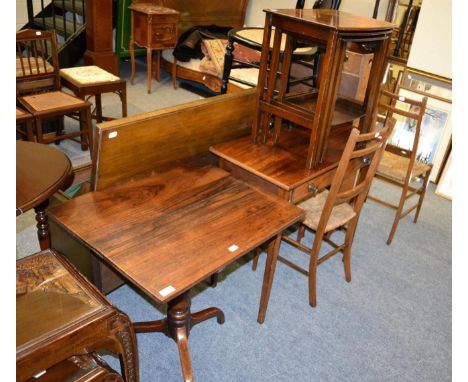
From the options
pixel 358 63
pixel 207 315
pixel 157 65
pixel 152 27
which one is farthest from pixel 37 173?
pixel 157 65

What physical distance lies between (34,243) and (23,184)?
1070 millimetres

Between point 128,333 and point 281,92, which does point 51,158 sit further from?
point 281,92

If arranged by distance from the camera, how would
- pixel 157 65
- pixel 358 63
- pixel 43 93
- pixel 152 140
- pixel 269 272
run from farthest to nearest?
pixel 157 65, pixel 358 63, pixel 43 93, pixel 269 272, pixel 152 140

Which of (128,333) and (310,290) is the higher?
(128,333)

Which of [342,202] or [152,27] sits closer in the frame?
[342,202]

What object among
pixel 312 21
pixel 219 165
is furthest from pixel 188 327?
pixel 312 21

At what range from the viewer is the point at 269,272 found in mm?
2066

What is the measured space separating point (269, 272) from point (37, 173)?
3.51 ft

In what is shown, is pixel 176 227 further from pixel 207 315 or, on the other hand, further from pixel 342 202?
pixel 342 202

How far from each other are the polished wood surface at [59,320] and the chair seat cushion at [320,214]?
1151 millimetres

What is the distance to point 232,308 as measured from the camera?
7.54ft

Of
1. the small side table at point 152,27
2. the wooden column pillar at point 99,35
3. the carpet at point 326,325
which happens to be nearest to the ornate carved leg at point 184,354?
the carpet at point 326,325

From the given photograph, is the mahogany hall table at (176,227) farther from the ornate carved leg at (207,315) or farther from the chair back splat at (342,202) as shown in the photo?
the chair back splat at (342,202)

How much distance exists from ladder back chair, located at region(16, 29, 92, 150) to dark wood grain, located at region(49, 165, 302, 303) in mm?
1497
